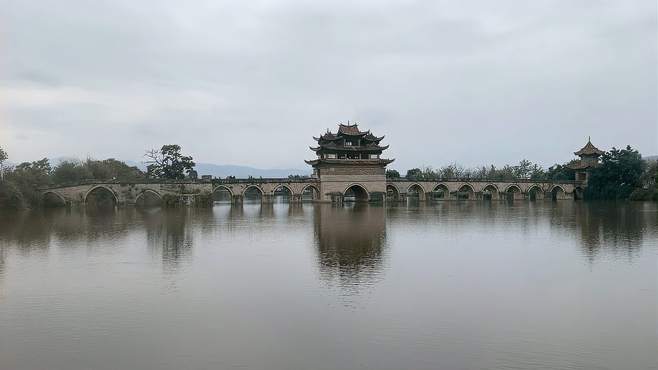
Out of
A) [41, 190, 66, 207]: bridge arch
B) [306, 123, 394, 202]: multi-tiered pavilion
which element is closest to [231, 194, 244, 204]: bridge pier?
[306, 123, 394, 202]: multi-tiered pavilion

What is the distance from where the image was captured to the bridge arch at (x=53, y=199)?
188 ft

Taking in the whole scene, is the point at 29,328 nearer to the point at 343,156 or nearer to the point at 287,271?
the point at 287,271

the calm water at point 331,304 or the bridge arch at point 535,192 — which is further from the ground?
the bridge arch at point 535,192

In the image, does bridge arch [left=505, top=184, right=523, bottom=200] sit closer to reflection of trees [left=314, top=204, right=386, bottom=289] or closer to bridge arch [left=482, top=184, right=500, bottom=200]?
bridge arch [left=482, top=184, right=500, bottom=200]

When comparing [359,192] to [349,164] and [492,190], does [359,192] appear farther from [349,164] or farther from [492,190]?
[492,190]

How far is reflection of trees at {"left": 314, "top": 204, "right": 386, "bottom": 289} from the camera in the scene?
1641cm

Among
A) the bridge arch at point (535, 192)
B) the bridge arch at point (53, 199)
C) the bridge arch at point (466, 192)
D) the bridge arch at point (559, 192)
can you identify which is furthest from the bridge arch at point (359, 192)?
the bridge arch at point (53, 199)

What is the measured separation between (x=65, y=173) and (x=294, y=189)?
89.4ft

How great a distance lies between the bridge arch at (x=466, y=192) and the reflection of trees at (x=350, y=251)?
43271 mm

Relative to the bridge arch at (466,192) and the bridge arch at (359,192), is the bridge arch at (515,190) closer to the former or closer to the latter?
the bridge arch at (466,192)

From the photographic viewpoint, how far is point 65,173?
66.2 metres

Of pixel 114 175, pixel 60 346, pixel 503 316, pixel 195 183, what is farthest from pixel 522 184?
pixel 60 346

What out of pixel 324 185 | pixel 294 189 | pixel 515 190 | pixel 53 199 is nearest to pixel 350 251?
pixel 324 185

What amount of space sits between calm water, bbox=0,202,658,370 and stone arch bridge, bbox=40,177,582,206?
1405 inches
